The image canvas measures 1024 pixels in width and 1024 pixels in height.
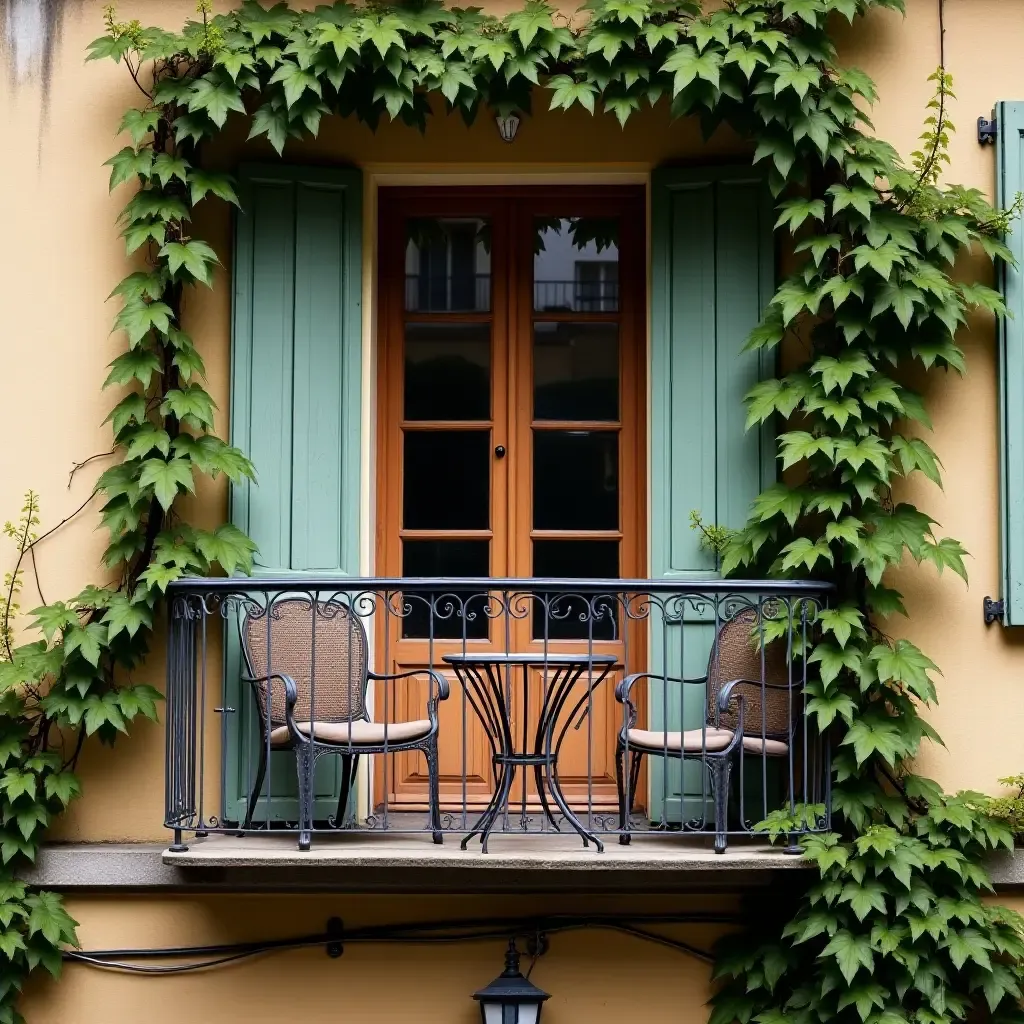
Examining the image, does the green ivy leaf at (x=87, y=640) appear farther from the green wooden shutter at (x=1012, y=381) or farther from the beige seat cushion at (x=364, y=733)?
the green wooden shutter at (x=1012, y=381)

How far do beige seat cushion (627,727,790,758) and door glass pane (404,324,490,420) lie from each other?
171 cm

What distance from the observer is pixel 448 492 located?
22.5ft

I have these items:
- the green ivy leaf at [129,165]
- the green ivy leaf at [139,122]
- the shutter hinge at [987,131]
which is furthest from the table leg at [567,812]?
the shutter hinge at [987,131]

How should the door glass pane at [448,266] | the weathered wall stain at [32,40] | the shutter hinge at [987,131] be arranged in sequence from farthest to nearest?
1. the door glass pane at [448,266]
2. the weathered wall stain at [32,40]
3. the shutter hinge at [987,131]

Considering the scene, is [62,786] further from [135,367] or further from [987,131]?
[987,131]

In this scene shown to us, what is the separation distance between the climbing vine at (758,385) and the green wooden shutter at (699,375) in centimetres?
15

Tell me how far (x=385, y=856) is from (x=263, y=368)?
6.89 feet

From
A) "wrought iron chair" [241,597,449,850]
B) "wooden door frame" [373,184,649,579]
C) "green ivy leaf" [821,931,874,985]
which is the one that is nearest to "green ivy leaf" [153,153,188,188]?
"wooden door frame" [373,184,649,579]

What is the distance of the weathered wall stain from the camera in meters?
6.57

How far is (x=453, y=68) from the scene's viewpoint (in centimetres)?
625

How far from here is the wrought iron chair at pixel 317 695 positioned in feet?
19.0

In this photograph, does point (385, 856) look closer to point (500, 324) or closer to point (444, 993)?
point (444, 993)

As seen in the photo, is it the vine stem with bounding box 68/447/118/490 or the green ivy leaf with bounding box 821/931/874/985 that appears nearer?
the green ivy leaf with bounding box 821/931/874/985

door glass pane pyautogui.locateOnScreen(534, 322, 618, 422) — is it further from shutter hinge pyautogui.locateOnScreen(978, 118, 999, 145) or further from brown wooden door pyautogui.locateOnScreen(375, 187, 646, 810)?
shutter hinge pyautogui.locateOnScreen(978, 118, 999, 145)
